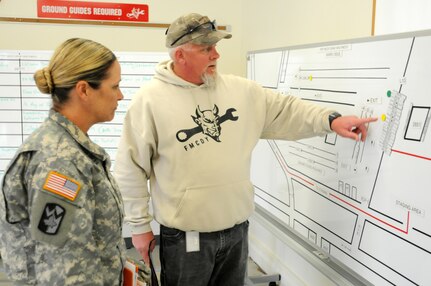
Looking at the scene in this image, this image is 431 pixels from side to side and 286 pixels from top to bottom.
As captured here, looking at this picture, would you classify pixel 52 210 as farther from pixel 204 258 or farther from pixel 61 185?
pixel 204 258

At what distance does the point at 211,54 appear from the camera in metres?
1.65

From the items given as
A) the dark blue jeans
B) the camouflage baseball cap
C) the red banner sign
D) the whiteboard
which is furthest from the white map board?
the red banner sign

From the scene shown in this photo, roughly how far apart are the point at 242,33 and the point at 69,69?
252cm

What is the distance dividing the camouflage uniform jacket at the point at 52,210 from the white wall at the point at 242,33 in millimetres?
1410

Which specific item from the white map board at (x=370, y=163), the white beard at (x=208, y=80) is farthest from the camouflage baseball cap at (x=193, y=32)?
the white map board at (x=370, y=163)

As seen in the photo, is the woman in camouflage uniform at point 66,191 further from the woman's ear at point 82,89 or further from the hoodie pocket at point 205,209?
the hoodie pocket at point 205,209

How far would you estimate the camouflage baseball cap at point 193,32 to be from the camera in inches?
62.6

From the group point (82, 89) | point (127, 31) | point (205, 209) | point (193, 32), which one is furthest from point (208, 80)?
point (127, 31)

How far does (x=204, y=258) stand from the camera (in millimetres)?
1656

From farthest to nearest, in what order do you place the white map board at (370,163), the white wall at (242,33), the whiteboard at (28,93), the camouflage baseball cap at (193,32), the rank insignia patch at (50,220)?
1. the whiteboard at (28,93)
2. the white wall at (242,33)
3. the camouflage baseball cap at (193,32)
4. the white map board at (370,163)
5. the rank insignia patch at (50,220)

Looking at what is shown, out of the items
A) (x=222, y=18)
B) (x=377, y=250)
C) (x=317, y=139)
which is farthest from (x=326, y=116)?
(x=222, y=18)

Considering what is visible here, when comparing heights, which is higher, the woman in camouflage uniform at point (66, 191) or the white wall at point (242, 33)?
the white wall at point (242, 33)

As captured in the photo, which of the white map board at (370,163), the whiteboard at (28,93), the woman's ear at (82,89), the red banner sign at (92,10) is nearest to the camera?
the woman's ear at (82,89)

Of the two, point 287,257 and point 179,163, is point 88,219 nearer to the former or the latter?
point 179,163
